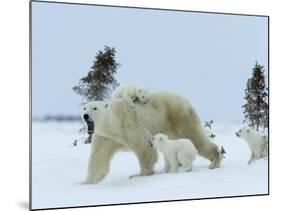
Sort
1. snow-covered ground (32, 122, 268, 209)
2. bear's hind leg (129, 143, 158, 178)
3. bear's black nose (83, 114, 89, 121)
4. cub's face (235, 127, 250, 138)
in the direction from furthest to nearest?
cub's face (235, 127, 250, 138) < bear's hind leg (129, 143, 158, 178) < bear's black nose (83, 114, 89, 121) < snow-covered ground (32, 122, 268, 209)

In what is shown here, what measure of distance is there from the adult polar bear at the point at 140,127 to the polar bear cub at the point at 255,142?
28 centimetres

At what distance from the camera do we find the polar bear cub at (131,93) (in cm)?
420

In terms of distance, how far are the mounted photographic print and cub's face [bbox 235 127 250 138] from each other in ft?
0.04

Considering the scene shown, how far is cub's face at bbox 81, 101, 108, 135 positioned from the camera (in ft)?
13.5

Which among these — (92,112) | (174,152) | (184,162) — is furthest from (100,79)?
(184,162)

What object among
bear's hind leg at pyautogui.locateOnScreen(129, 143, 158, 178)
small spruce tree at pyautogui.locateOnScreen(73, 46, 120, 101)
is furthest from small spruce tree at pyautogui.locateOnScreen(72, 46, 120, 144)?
bear's hind leg at pyautogui.locateOnScreen(129, 143, 158, 178)

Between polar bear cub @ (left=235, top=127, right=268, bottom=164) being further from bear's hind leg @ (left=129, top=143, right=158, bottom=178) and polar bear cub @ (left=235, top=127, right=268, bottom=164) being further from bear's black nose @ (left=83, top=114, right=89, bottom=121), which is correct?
bear's black nose @ (left=83, top=114, right=89, bottom=121)

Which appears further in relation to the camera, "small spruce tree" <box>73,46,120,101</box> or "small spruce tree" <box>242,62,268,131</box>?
"small spruce tree" <box>242,62,268,131</box>

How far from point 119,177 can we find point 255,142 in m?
1.12

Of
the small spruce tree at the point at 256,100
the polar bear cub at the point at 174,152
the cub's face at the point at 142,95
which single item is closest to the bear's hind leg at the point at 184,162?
the polar bear cub at the point at 174,152

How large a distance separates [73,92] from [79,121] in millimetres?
194

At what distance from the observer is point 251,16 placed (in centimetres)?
467

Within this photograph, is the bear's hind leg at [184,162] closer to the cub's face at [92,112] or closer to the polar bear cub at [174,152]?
the polar bear cub at [174,152]

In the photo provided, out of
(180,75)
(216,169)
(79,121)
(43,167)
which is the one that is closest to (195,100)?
(180,75)
